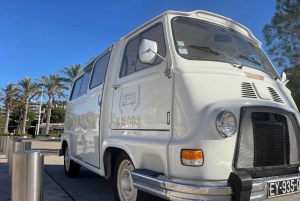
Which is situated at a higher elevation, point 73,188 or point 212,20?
point 212,20

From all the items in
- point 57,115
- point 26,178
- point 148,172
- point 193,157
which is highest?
point 57,115

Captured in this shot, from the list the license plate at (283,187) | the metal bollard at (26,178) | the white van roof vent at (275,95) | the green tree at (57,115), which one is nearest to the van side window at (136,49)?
the white van roof vent at (275,95)

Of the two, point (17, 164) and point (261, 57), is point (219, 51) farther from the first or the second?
point (17, 164)

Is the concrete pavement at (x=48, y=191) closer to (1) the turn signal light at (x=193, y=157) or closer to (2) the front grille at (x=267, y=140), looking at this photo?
(1) the turn signal light at (x=193, y=157)

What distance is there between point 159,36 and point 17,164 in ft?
7.49

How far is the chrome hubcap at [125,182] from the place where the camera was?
129 inches

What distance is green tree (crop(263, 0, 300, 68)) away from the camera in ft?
55.0

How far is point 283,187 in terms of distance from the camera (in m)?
2.58

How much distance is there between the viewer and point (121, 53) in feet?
13.1

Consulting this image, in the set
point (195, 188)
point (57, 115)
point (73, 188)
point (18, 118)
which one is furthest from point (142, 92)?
point (57, 115)

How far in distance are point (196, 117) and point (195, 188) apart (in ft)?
2.09

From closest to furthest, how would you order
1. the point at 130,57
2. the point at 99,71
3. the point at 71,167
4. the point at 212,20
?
the point at 212,20, the point at 130,57, the point at 99,71, the point at 71,167

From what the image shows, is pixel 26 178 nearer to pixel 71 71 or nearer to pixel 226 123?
pixel 226 123

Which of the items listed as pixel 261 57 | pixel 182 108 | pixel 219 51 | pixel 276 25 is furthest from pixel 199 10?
pixel 276 25
